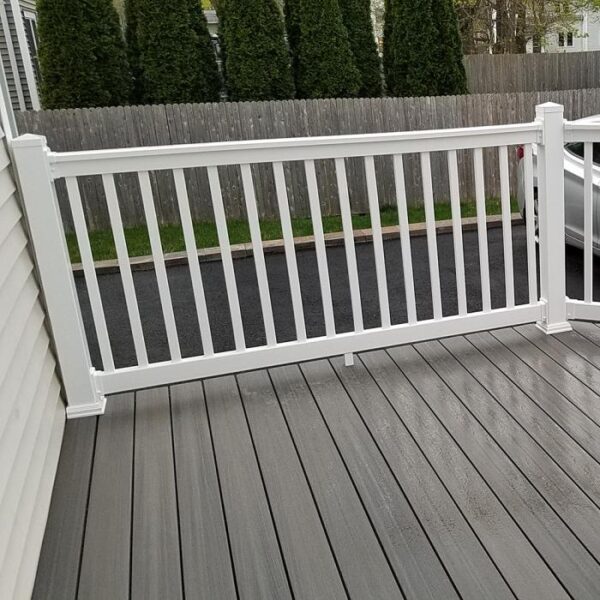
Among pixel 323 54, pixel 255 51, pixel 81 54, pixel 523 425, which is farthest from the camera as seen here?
pixel 323 54

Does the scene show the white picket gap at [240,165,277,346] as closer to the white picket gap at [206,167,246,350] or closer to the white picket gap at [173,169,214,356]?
the white picket gap at [206,167,246,350]

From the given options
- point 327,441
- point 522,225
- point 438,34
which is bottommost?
point 522,225

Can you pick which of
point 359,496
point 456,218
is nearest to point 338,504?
point 359,496

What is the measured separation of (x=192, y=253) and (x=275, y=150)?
527 mm

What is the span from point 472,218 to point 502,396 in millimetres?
4519

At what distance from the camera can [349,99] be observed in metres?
7.29

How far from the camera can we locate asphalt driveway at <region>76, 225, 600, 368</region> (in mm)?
4035

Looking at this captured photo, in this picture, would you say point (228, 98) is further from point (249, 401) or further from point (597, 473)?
point (597, 473)

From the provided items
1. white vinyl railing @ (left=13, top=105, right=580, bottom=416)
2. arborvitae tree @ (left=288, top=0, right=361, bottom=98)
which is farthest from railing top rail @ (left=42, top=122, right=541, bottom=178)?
arborvitae tree @ (left=288, top=0, right=361, bottom=98)

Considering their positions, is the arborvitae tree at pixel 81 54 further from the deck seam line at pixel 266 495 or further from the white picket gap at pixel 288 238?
the deck seam line at pixel 266 495

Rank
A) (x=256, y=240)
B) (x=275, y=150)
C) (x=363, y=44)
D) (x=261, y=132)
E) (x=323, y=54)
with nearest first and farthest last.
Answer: (x=275, y=150)
(x=256, y=240)
(x=261, y=132)
(x=323, y=54)
(x=363, y=44)

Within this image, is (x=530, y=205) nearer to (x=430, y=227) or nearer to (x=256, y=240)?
(x=430, y=227)

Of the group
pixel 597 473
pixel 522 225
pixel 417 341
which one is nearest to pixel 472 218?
pixel 522 225

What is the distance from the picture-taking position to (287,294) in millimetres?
4766
